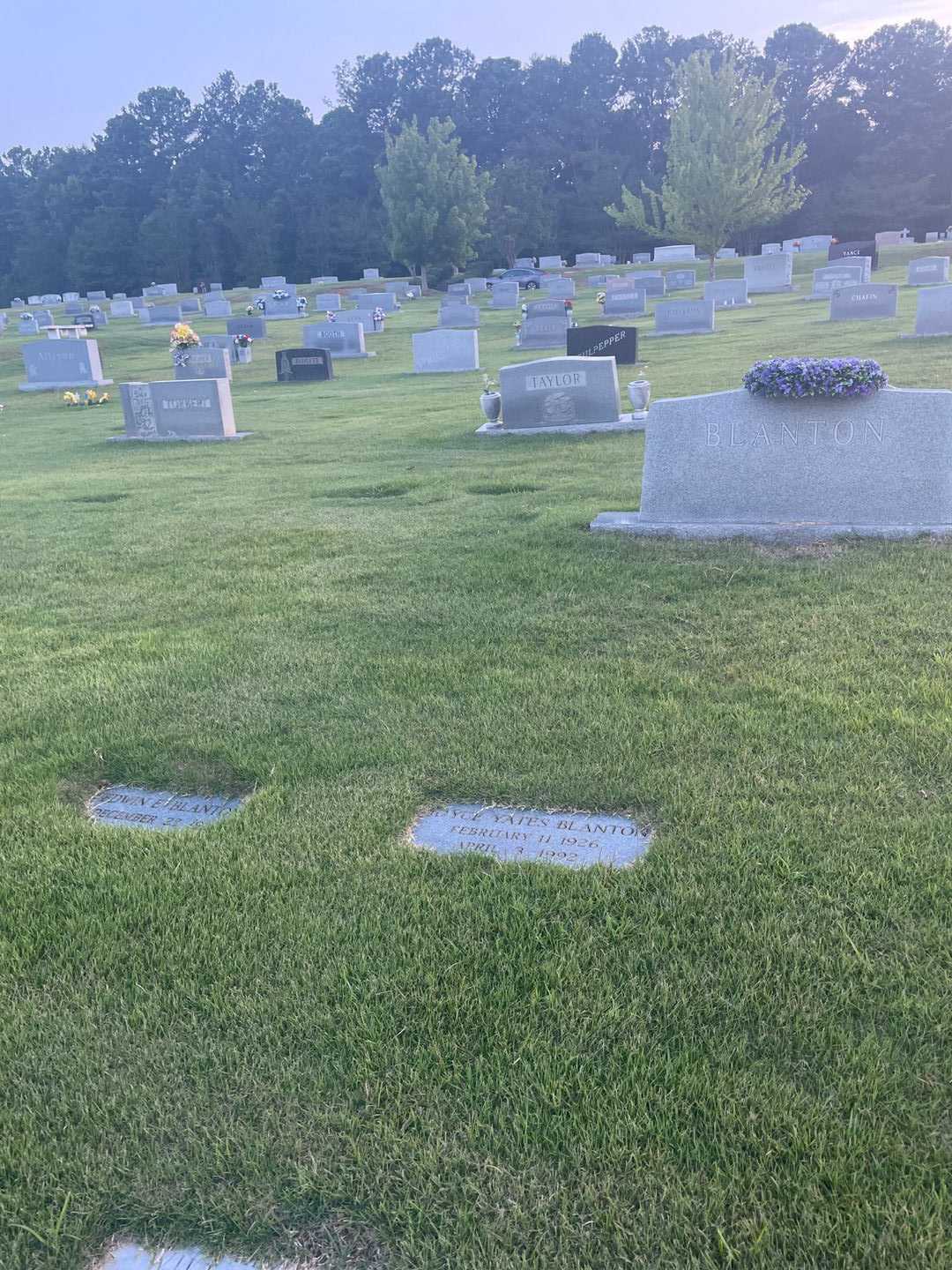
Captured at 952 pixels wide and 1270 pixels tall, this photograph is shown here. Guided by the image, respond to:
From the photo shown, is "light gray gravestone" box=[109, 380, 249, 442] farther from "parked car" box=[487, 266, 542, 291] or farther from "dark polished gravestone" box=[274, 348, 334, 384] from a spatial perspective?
"parked car" box=[487, 266, 542, 291]

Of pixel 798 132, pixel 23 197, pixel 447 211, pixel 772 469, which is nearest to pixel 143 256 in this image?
pixel 23 197

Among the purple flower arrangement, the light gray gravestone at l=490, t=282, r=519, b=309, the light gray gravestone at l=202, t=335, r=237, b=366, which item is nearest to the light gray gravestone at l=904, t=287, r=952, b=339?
the purple flower arrangement

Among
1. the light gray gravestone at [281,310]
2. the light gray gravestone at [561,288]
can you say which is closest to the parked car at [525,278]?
the light gray gravestone at [561,288]

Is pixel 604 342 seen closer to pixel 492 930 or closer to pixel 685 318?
pixel 685 318

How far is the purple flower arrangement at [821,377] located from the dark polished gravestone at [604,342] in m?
10.7

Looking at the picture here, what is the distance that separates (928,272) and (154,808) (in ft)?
114

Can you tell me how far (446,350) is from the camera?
2186 centimetres

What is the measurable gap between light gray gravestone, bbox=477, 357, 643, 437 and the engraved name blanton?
549cm

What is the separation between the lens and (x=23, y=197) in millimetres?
79562

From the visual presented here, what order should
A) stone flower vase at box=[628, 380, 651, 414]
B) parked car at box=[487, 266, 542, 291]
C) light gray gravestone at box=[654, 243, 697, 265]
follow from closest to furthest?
stone flower vase at box=[628, 380, 651, 414] < parked car at box=[487, 266, 542, 291] < light gray gravestone at box=[654, 243, 697, 265]

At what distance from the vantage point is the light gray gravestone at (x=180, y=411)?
14227 mm

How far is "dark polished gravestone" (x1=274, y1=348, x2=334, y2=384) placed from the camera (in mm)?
22656

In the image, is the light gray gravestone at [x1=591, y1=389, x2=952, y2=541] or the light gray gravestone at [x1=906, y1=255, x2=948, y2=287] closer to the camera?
the light gray gravestone at [x1=591, y1=389, x2=952, y2=541]

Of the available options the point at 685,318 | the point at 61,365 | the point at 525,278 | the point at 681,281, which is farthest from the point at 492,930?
the point at 525,278
